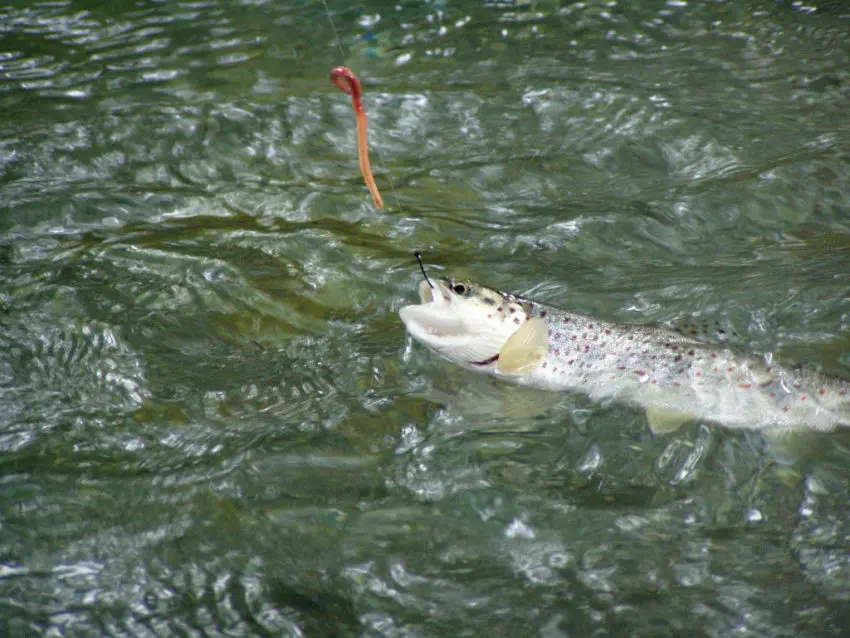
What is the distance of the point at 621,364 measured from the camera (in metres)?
3.89

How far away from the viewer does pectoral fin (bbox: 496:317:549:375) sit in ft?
12.8

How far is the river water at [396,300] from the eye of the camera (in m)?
3.12

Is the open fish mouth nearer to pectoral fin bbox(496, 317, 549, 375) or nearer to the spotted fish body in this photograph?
the spotted fish body

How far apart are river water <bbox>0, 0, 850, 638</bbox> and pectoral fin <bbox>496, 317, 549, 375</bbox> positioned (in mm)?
149

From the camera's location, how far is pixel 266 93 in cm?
683

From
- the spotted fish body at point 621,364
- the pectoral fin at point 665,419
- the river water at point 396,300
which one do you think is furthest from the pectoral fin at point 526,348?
the pectoral fin at point 665,419

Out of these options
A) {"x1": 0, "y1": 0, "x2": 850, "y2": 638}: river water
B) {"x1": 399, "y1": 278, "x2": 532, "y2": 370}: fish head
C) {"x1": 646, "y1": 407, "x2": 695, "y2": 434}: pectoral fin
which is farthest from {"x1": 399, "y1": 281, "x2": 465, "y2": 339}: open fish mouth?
{"x1": 646, "y1": 407, "x2": 695, "y2": 434}: pectoral fin

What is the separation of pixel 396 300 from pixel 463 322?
2.75 ft

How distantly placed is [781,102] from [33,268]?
5.17 meters

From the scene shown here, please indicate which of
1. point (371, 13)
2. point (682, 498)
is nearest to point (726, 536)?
point (682, 498)

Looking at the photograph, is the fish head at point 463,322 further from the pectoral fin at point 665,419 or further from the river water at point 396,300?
the pectoral fin at point 665,419

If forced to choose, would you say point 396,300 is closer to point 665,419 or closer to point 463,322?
point 463,322

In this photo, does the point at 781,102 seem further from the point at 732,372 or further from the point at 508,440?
the point at 508,440

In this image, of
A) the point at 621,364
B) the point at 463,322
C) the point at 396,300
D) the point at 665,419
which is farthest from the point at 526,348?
the point at 396,300
